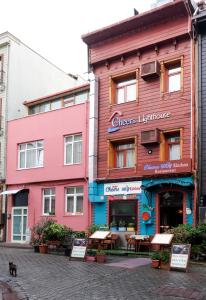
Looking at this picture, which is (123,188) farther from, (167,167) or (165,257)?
(165,257)

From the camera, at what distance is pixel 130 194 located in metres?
21.9

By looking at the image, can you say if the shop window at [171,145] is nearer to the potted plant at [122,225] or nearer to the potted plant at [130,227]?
the potted plant at [130,227]

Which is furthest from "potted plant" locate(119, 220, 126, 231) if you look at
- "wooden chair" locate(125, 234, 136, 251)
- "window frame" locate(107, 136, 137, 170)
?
"window frame" locate(107, 136, 137, 170)

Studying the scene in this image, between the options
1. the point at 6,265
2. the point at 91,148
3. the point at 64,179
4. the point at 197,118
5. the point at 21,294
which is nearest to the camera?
the point at 21,294

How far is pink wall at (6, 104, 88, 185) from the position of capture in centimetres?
2498

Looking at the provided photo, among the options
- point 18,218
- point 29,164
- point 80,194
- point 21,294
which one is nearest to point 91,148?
point 80,194

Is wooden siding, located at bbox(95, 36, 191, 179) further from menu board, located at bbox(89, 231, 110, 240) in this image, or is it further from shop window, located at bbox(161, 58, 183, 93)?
menu board, located at bbox(89, 231, 110, 240)

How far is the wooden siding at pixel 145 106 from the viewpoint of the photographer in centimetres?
2066

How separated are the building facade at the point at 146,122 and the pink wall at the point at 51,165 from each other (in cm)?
136

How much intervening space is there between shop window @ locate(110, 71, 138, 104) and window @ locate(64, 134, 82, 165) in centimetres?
312

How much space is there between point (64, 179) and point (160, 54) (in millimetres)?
8721

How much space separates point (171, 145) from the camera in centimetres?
2127

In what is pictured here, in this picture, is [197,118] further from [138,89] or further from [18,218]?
[18,218]

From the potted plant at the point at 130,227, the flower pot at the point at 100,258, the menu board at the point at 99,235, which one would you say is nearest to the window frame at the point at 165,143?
the potted plant at the point at 130,227
